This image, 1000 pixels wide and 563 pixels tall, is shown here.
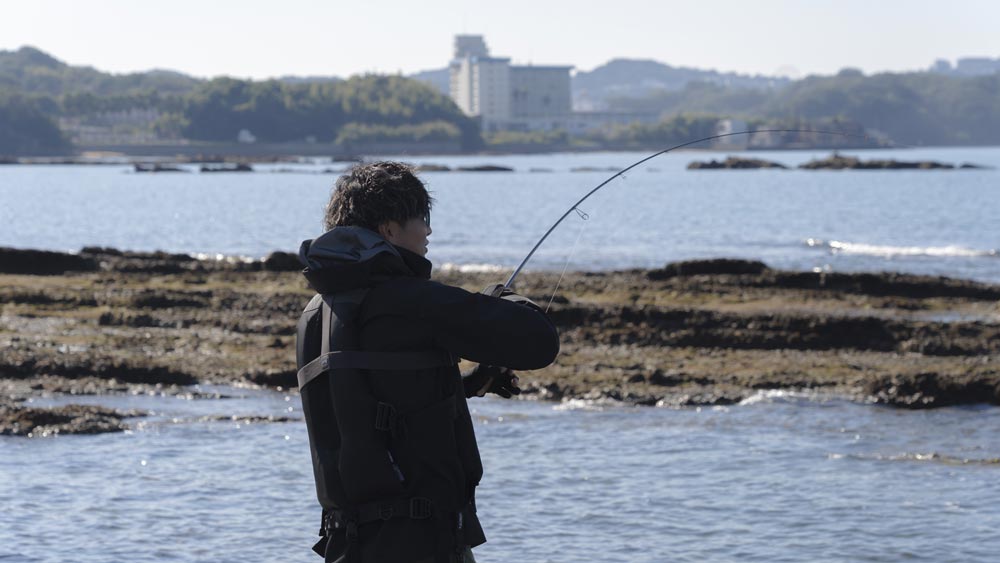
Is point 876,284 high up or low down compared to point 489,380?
down

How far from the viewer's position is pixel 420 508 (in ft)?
11.6

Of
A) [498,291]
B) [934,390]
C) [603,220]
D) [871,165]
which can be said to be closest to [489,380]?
[498,291]

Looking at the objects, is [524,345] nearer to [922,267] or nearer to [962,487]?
[962,487]

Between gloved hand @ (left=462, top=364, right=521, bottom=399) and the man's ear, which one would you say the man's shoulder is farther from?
gloved hand @ (left=462, top=364, right=521, bottom=399)

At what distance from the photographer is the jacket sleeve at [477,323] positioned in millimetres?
3426

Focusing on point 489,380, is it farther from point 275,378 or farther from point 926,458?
point 275,378

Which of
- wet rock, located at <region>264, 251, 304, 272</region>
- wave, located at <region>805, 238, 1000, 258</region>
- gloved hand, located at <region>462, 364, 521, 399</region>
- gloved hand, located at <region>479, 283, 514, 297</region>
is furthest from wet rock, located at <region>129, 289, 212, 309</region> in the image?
wave, located at <region>805, 238, 1000, 258</region>

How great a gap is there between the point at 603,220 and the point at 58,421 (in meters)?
51.0

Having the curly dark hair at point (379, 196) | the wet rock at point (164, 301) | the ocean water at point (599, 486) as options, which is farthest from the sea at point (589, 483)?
the wet rock at point (164, 301)

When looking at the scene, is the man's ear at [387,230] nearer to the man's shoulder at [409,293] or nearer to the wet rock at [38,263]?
Answer: the man's shoulder at [409,293]

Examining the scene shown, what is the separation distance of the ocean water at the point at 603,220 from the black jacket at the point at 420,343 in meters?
6.31

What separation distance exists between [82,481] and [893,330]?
9.47m

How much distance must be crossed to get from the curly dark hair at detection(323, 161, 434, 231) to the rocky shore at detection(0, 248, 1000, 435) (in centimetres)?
831

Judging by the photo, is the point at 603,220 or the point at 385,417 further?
the point at 603,220
